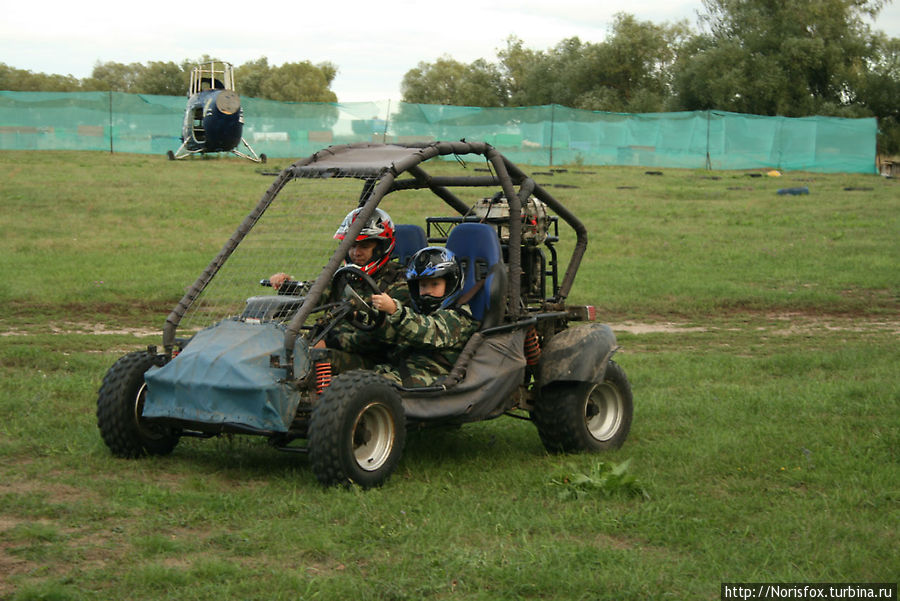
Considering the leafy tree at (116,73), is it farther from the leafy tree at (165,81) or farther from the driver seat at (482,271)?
the driver seat at (482,271)

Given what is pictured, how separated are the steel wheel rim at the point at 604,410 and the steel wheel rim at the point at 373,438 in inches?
78.0

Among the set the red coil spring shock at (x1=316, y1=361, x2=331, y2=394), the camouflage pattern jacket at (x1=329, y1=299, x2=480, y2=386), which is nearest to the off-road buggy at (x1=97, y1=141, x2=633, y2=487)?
the red coil spring shock at (x1=316, y1=361, x2=331, y2=394)

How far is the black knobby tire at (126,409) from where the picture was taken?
6883mm

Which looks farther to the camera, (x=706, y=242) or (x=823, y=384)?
(x=706, y=242)

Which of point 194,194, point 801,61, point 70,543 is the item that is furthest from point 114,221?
point 801,61

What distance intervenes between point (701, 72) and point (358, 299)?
2145 inches

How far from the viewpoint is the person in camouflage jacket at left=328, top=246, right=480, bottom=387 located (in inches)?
272

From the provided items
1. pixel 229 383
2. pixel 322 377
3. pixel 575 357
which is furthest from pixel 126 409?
pixel 575 357

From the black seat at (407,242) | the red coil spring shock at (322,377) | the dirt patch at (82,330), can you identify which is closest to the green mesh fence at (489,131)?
the dirt patch at (82,330)

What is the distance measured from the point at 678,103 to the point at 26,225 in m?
46.4

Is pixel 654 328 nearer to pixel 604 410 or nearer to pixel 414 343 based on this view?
pixel 604 410

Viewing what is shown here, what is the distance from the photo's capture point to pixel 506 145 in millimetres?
37281

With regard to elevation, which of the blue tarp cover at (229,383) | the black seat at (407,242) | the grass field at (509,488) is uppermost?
the black seat at (407,242)

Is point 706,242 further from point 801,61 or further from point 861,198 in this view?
point 801,61
